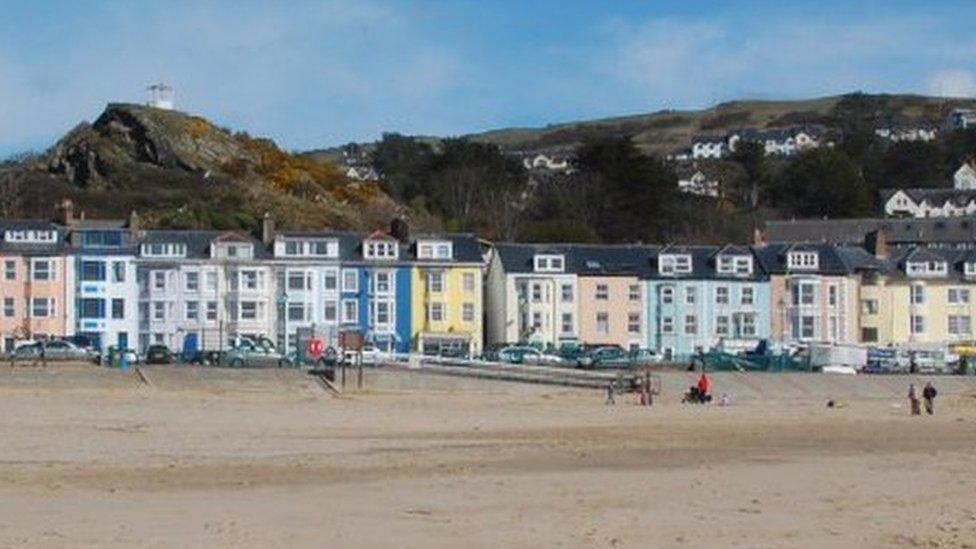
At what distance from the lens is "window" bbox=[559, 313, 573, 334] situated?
79.6 m

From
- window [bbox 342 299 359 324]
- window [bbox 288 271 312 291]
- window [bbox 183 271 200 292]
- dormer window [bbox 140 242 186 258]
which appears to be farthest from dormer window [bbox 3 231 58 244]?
window [bbox 342 299 359 324]

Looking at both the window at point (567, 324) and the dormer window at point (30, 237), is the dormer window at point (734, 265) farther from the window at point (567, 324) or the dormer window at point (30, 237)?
the dormer window at point (30, 237)

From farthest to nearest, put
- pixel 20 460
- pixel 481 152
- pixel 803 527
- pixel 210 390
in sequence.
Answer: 1. pixel 481 152
2. pixel 210 390
3. pixel 20 460
4. pixel 803 527

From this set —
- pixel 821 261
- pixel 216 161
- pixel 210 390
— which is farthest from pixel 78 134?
pixel 210 390

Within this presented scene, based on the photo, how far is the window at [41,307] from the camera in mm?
73812

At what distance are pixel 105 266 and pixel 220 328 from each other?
17.5ft

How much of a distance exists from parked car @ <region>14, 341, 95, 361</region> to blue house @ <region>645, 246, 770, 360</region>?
26317mm

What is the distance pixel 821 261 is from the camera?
82438 mm

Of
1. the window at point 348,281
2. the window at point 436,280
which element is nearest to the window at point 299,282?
the window at point 348,281

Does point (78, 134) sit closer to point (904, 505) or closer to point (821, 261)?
point (821, 261)

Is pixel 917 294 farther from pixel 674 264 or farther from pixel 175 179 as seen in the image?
pixel 175 179

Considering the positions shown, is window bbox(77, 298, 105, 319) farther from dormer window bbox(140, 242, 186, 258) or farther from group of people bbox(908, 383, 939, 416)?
group of people bbox(908, 383, 939, 416)

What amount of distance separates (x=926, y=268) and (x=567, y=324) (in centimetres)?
1778

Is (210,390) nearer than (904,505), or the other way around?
(904,505)
